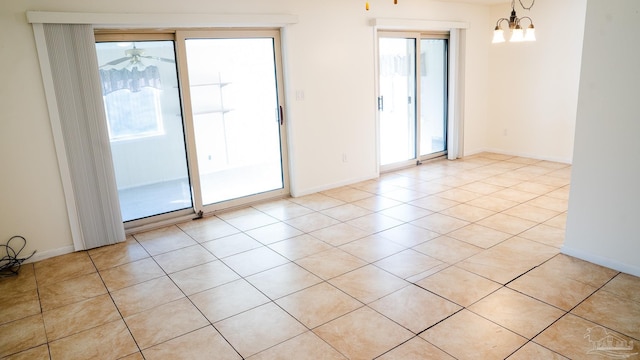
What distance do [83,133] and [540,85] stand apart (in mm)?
6286

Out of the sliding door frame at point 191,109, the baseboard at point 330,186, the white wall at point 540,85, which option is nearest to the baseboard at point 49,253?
the sliding door frame at point 191,109

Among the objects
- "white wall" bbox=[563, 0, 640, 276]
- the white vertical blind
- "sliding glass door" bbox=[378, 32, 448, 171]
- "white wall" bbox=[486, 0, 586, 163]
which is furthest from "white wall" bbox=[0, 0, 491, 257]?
"white wall" bbox=[563, 0, 640, 276]

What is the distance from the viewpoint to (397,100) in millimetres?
6668

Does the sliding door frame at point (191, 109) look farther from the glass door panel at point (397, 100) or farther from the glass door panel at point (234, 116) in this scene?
the glass door panel at point (397, 100)

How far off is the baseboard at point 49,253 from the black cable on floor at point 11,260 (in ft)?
0.25

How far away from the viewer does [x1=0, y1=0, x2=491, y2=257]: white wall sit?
3703 mm

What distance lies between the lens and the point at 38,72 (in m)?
3.74

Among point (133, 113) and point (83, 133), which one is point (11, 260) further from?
point (133, 113)

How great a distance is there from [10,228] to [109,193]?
2.73 feet

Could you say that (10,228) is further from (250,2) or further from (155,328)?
(250,2)

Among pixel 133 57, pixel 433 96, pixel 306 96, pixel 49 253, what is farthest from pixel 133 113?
pixel 433 96

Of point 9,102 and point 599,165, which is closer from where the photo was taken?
point 599,165

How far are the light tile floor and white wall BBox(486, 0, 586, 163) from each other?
238cm

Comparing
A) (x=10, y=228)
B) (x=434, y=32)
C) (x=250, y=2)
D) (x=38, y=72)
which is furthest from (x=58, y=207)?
(x=434, y=32)
